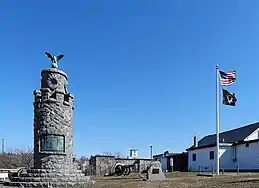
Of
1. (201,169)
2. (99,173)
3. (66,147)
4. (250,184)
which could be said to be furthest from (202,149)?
(250,184)

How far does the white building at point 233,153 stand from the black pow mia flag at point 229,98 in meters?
5.76

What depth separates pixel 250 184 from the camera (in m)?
16.1

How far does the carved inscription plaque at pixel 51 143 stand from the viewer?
22266 mm

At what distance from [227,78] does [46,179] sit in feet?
55.4

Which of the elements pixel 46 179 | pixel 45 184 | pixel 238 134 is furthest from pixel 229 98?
pixel 45 184

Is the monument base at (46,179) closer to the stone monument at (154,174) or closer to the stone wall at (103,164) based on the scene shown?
the stone monument at (154,174)

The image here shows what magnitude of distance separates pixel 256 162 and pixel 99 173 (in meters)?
18.2

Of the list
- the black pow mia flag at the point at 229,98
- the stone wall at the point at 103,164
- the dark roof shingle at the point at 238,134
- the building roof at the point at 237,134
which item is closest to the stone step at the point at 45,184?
the black pow mia flag at the point at 229,98

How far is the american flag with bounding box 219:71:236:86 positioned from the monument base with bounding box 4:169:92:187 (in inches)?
576

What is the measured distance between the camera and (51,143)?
22406mm

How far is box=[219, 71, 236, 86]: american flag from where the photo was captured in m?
30.6

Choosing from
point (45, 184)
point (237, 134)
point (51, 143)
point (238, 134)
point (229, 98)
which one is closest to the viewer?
point (45, 184)

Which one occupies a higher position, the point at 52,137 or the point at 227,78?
the point at 227,78

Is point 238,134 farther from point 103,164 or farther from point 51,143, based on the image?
point 51,143
